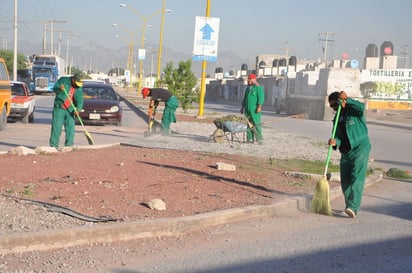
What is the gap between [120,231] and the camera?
22.2 feet

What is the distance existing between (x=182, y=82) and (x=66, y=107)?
23869 mm

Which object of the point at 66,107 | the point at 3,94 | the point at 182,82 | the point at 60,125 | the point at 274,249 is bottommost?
the point at 274,249

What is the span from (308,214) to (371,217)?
2.77ft

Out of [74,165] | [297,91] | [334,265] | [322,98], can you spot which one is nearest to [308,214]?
[334,265]

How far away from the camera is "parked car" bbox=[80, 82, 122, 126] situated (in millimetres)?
23047

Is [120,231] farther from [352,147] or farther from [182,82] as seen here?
[182,82]

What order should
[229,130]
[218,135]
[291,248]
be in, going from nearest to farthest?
[291,248]
[229,130]
[218,135]

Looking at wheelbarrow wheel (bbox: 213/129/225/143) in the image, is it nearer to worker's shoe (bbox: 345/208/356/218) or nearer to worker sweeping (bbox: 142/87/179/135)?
worker sweeping (bbox: 142/87/179/135)

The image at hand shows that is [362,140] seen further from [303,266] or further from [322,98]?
[322,98]

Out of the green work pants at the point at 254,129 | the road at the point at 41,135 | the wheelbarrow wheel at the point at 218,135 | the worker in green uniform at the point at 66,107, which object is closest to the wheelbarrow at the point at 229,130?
the wheelbarrow wheel at the point at 218,135

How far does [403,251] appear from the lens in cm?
691

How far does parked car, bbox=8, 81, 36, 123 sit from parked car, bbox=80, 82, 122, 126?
200 cm

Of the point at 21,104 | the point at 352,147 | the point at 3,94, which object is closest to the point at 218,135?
the point at 3,94

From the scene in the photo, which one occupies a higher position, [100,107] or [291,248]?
[100,107]
